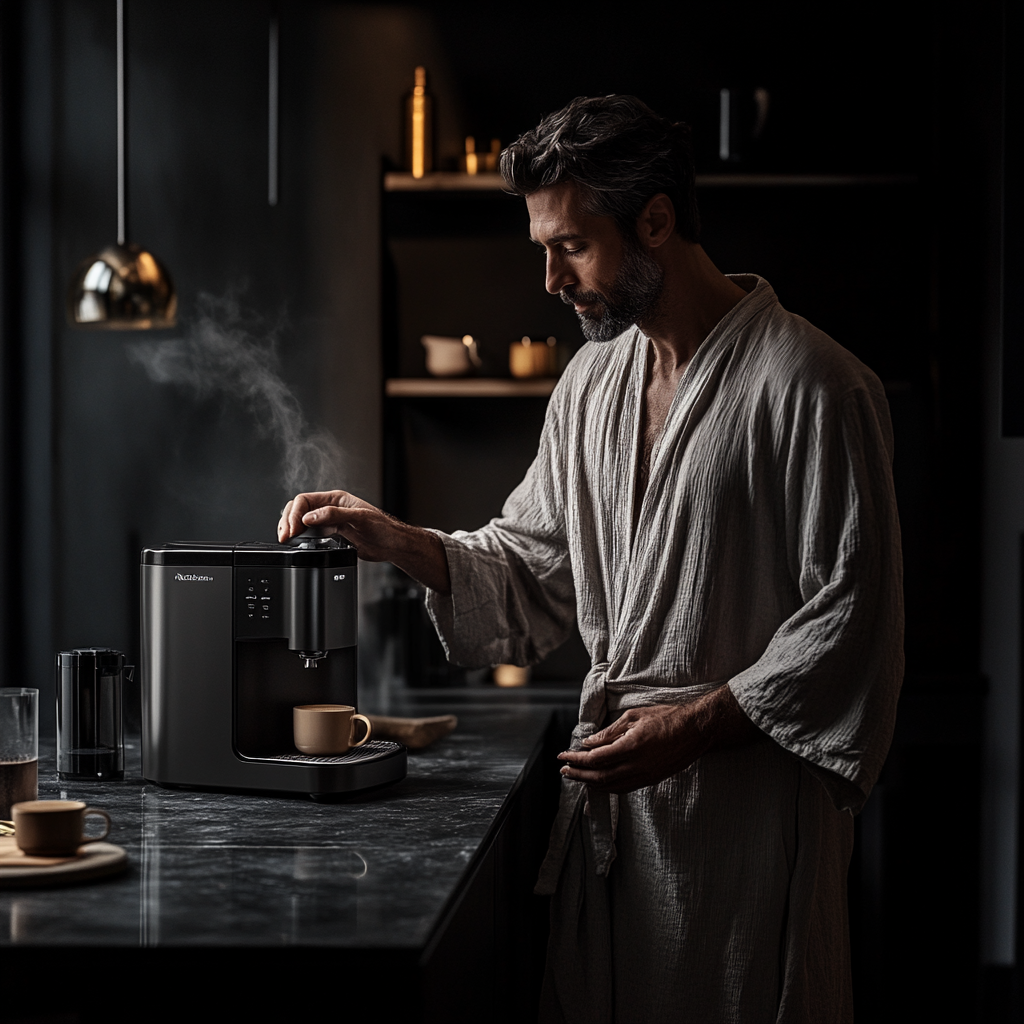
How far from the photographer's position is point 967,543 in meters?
3.03

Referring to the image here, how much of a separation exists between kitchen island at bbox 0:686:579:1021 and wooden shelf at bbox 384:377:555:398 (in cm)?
129

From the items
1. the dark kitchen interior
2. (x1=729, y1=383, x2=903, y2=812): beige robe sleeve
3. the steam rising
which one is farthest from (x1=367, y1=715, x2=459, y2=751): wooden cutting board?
the steam rising

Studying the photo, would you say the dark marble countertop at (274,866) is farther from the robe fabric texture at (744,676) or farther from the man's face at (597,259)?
the man's face at (597,259)

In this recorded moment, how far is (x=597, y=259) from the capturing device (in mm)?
1558

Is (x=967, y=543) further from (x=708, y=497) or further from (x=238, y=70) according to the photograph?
(x=238, y=70)

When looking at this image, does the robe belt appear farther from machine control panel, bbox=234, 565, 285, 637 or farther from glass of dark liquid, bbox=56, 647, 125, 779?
glass of dark liquid, bbox=56, 647, 125, 779

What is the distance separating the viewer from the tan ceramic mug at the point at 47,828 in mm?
1153

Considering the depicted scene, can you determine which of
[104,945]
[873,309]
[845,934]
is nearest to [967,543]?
[873,309]

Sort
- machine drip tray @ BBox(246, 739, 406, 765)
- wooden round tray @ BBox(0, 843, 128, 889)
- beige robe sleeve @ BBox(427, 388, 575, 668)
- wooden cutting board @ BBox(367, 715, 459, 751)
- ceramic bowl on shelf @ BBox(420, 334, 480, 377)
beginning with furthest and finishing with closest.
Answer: ceramic bowl on shelf @ BBox(420, 334, 480, 377) → wooden cutting board @ BBox(367, 715, 459, 751) → beige robe sleeve @ BBox(427, 388, 575, 668) → machine drip tray @ BBox(246, 739, 406, 765) → wooden round tray @ BBox(0, 843, 128, 889)

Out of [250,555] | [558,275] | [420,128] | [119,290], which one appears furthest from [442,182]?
[250,555]

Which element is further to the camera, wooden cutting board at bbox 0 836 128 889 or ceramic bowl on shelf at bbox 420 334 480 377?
ceramic bowl on shelf at bbox 420 334 480 377

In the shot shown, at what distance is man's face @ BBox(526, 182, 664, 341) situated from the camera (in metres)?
1.55

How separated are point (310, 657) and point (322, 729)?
0.32 ft

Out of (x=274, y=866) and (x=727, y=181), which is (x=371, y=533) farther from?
(x=727, y=181)
